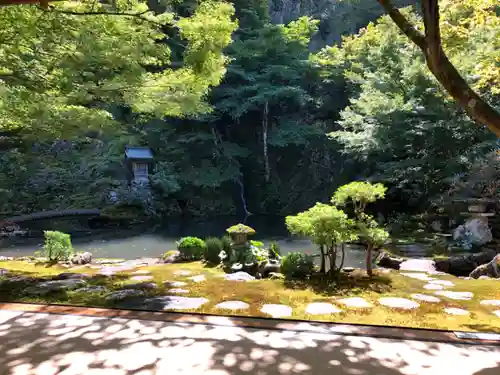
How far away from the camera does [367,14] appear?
69.3 ft

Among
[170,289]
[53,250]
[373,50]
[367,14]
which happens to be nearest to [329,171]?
[373,50]

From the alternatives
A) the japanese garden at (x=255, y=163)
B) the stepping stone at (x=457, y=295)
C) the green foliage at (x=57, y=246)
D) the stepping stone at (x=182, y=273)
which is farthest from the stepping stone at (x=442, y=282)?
the green foliage at (x=57, y=246)

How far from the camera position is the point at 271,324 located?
310 cm

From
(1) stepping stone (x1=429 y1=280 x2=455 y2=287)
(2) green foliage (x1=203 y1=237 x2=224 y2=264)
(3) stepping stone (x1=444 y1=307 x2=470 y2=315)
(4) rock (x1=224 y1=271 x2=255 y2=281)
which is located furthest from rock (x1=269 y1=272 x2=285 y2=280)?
(3) stepping stone (x1=444 y1=307 x2=470 y2=315)

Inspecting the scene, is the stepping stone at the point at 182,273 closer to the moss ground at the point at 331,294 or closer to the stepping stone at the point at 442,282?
the moss ground at the point at 331,294

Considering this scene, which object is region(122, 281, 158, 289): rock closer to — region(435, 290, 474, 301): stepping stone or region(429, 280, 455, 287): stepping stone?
region(435, 290, 474, 301): stepping stone

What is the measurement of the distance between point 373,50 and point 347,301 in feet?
36.3

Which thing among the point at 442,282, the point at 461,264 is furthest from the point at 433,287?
the point at 461,264

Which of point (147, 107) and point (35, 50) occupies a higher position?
point (35, 50)

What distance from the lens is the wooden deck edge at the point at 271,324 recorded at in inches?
112

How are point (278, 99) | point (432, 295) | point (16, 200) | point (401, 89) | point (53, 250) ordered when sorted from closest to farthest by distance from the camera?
point (432, 295) < point (53, 250) < point (401, 89) < point (16, 200) < point (278, 99)

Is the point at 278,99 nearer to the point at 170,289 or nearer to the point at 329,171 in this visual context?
the point at 329,171

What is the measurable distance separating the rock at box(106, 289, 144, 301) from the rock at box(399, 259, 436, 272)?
4.36m

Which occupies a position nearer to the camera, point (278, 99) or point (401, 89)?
point (401, 89)
